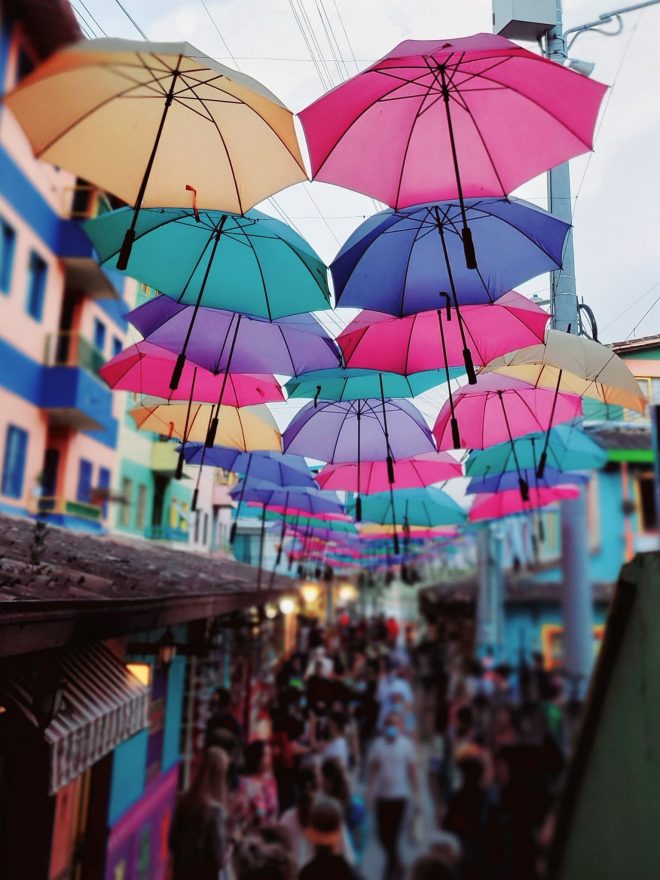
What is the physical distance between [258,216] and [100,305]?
126 inches

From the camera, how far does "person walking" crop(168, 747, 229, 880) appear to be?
18.5 feet

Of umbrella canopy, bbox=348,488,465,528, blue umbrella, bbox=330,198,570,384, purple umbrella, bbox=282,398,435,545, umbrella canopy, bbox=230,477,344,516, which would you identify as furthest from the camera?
umbrella canopy, bbox=230,477,344,516

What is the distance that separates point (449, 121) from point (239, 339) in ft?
8.57

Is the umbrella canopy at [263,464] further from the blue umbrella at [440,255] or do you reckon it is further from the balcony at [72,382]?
the blue umbrella at [440,255]

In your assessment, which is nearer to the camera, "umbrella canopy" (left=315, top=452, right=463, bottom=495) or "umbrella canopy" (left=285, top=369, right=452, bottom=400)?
"umbrella canopy" (left=285, top=369, right=452, bottom=400)

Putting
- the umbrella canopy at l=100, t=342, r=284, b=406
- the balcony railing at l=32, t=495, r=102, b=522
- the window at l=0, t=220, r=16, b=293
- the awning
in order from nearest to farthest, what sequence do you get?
the window at l=0, t=220, r=16, b=293, the awning, the umbrella canopy at l=100, t=342, r=284, b=406, the balcony railing at l=32, t=495, r=102, b=522

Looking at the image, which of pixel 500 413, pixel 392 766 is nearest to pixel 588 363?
pixel 500 413

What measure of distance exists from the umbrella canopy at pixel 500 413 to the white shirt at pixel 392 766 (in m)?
3.20

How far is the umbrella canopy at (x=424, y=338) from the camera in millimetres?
4672

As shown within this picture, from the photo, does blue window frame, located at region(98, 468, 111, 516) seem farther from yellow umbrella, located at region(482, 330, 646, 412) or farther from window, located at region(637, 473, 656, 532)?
window, located at region(637, 473, 656, 532)

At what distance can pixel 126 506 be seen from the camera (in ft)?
34.6

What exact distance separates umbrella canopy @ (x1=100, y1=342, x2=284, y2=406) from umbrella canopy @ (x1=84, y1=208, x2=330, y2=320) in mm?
996

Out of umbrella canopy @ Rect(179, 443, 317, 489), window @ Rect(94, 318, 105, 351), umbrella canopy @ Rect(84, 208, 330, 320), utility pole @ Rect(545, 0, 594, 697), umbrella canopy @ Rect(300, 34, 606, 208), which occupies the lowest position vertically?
utility pole @ Rect(545, 0, 594, 697)

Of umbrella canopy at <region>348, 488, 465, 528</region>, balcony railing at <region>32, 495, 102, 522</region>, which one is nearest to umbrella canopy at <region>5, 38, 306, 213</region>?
balcony railing at <region>32, 495, 102, 522</region>
